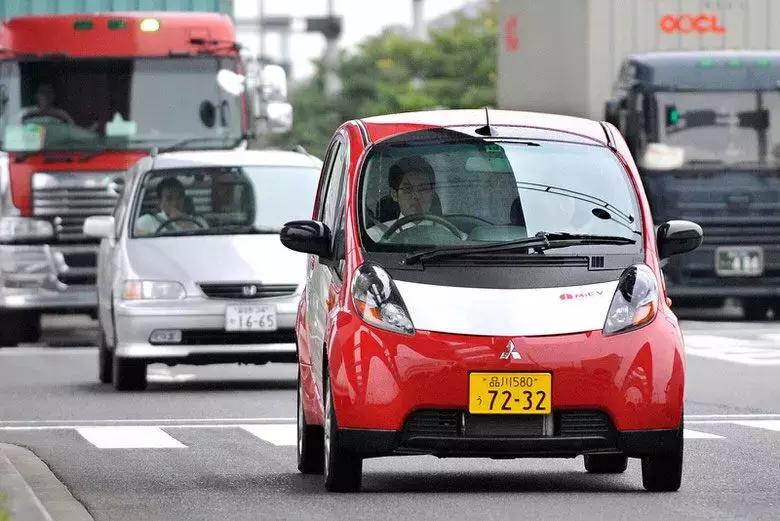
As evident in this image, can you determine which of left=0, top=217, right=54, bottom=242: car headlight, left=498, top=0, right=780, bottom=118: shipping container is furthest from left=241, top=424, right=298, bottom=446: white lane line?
left=498, top=0, right=780, bottom=118: shipping container

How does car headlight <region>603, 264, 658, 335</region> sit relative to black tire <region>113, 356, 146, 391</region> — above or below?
above

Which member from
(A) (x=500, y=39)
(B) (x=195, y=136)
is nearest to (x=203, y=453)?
(B) (x=195, y=136)

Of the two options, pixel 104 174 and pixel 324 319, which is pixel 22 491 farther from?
pixel 104 174

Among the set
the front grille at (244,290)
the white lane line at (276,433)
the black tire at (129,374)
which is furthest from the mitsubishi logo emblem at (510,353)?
the black tire at (129,374)

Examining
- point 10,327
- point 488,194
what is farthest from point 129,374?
point 488,194

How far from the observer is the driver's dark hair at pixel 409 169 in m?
10.9

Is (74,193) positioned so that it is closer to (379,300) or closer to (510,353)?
(379,300)

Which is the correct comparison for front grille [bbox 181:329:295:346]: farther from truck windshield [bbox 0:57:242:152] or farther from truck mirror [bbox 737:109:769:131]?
truck mirror [bbox 737:109:769:131]

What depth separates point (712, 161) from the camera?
28.1 metres

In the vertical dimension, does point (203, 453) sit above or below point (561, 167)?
below

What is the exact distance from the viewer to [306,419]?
11383 millimetres

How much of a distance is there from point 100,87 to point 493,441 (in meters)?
15.0

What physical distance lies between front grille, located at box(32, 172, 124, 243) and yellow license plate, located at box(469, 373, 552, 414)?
48.2 ft

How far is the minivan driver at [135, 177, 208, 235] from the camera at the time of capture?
1881 cm
